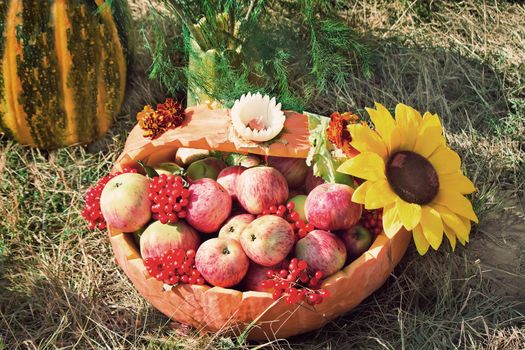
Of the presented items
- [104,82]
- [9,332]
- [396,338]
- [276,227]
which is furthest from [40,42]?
[396,338]

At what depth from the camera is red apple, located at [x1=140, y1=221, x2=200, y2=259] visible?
7.34ft

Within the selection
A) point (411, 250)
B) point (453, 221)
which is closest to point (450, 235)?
point (453, 221)

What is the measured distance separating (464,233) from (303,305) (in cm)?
59

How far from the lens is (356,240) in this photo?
2314mm

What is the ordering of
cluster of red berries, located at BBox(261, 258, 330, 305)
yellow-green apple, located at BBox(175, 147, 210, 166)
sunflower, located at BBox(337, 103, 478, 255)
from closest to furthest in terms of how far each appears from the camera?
cluster of red berries, located at BBox(261, 258, 330, 305) → sunflower, located at BBox(337, 103, 478, 255) → yellow-green apple, located at BBox(175, 147, 210, 166)

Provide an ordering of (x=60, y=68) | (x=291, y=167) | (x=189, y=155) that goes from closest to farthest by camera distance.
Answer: (x=291, y=167)
(x=189, y=155)
(x=60, y=68)

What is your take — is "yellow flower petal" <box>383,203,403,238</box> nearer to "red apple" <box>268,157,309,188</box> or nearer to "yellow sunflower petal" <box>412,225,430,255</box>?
"yellow sunflower petal" <box>412,225,430,255</box>

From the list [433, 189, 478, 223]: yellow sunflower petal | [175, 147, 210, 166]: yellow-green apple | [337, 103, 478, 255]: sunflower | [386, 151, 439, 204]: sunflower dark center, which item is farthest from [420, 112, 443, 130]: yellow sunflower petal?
[175, 147, 210, 166]: yellow-green apple

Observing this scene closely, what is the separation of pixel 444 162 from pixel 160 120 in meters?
0.99

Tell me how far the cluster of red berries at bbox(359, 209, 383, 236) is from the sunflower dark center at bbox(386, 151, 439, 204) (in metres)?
0.12

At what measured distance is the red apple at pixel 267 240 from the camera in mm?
2152

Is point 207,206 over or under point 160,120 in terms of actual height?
under

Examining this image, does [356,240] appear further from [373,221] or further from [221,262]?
[221,262]

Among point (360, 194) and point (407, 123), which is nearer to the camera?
point (360, 194)
